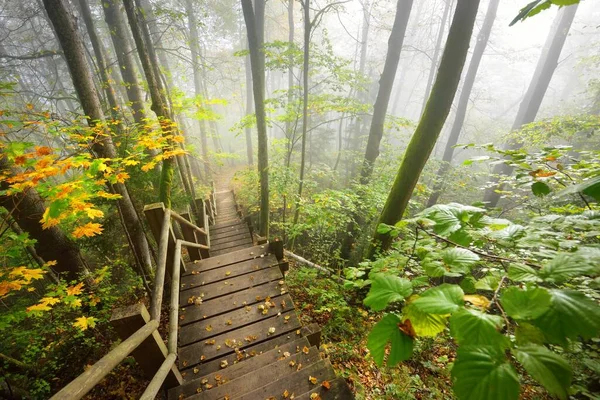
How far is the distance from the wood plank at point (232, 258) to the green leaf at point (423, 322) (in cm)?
343

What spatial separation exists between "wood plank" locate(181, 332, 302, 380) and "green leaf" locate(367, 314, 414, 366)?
86.2 inches

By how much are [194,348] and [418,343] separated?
3489mm

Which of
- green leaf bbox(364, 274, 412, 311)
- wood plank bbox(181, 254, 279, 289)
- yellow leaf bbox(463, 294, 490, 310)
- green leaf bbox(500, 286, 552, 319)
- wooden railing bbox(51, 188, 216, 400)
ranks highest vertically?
green leaf bbox(500, 286, 552, 319)

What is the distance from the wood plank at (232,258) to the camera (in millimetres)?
4160

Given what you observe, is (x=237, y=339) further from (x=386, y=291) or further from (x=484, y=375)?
(x=484, y=375)

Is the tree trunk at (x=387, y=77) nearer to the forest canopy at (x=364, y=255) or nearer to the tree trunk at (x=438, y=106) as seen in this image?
the forest canopy at (x=364, y=255)

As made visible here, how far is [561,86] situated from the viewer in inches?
1373

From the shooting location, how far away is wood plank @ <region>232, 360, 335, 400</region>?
7.82 feet

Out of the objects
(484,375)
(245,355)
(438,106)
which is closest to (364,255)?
(438,106)

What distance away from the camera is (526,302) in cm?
85

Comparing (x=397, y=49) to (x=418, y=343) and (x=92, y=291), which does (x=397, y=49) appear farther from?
(x=92, y=291)

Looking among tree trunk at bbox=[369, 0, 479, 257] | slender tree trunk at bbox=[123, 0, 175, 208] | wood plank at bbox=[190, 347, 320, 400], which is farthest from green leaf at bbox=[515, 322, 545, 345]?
slender tree trunk at bbox=[123, 0, 175, 208]

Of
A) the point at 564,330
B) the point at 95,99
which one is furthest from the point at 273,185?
the point at 564,330

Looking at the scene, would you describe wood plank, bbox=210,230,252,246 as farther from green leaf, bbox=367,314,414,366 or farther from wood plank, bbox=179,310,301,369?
green leaf, bbox=367,314,414,366
